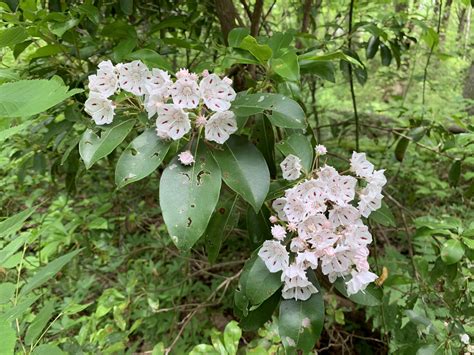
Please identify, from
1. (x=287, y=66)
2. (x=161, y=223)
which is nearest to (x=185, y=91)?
(x=287, y=66)

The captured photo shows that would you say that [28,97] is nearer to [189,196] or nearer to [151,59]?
[189,196]

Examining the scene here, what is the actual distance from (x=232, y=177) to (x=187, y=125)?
0.15 m

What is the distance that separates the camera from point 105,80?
0.96 meters

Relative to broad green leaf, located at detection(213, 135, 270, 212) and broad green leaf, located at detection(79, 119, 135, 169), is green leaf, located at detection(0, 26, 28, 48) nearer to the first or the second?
broad green leaf, located at detection(79, 119, 135, 169)

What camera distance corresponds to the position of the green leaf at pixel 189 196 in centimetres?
80

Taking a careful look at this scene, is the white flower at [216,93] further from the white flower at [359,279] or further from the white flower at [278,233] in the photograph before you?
the white flower at [359,279]

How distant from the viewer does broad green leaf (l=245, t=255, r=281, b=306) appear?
0.93m

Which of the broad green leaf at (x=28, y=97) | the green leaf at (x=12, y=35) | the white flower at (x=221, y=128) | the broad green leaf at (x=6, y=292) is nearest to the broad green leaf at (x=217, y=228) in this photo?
the white flower at (x=221, y=128)

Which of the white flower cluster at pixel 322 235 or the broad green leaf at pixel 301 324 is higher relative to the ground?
the white flower cluster at pixel 322 235

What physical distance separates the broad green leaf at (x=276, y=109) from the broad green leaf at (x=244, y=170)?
79mm

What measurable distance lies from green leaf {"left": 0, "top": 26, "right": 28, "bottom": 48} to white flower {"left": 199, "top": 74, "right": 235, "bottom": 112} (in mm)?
589

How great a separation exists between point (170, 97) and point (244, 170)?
0.77 ft

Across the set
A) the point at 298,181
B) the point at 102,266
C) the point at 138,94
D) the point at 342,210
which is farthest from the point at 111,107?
the point at 102,266

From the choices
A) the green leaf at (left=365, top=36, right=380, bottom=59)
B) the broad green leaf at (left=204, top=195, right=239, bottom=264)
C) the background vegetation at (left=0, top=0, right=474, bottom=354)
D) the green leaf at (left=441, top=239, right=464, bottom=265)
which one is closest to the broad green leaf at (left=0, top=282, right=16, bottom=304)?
the background vegetation at (left=0, top=0, right=474, bottom=354)
